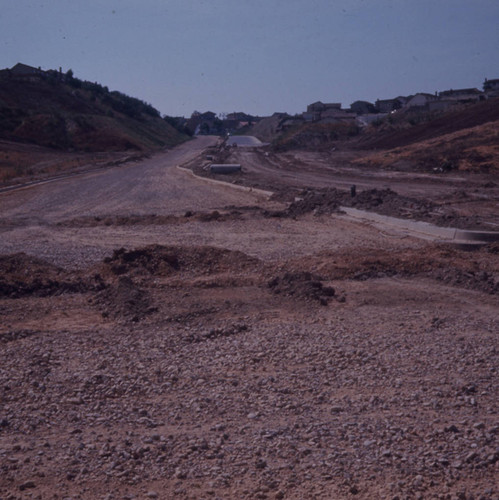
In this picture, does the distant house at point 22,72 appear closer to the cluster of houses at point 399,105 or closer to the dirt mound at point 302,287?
the cluster of houses at point 399,105

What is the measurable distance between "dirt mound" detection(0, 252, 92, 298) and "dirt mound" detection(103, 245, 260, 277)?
88cm

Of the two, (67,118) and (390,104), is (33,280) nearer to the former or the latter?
(67,118)

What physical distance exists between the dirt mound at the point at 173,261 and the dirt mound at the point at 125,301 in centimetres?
127

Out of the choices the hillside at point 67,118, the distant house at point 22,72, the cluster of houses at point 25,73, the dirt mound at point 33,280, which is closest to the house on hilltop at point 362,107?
the hillside at point 67,118

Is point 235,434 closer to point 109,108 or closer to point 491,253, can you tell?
point 491,253

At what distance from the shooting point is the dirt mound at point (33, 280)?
10133mm

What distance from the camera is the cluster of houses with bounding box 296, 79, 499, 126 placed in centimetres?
8488

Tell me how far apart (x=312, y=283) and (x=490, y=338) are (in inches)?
115

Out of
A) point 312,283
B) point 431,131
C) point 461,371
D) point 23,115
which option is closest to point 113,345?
point 312,283

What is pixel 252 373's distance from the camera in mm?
6711

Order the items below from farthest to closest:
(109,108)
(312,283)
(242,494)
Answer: (109,108) < (312,283) < (242,494)

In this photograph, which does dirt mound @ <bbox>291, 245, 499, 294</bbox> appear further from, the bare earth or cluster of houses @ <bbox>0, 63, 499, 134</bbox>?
cluster of houses @ <bbox>0, 63, 499, 134</bbox>

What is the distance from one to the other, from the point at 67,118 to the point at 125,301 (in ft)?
238

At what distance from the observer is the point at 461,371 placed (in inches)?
258
